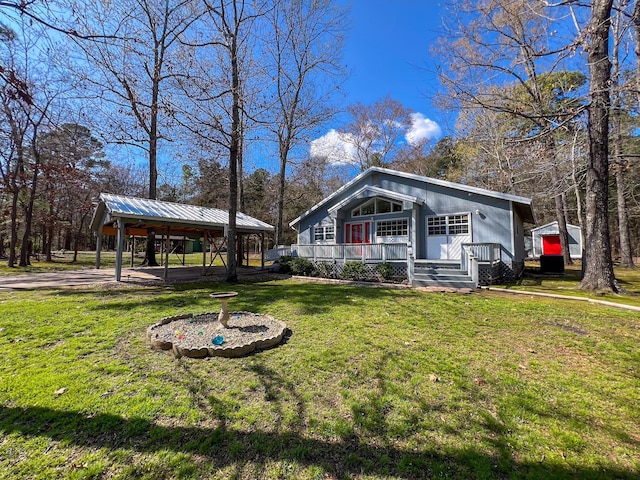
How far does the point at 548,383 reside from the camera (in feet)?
10.5

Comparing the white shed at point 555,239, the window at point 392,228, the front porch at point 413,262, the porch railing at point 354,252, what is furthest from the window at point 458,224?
the white shed at point 555,239

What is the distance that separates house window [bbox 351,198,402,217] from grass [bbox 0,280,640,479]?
9511mm

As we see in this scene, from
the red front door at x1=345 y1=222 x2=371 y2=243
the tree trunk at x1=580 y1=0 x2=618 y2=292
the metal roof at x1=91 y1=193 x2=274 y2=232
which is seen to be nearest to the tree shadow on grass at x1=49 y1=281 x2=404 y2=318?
the metal roof at x1=91 y1=193 x2=274 y2=232

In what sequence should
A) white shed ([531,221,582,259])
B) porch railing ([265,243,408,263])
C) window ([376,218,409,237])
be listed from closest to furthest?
porch railing ([265,243,408,263])
window ([376,218,409,237])
white shed ([531,221,582,259])

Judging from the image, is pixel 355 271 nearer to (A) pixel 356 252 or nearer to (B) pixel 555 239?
(A) pixel 356 252

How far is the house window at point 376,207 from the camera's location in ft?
46.7

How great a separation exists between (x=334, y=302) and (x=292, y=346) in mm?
3109

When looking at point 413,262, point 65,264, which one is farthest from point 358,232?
point 65,264

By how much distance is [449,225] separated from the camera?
41.9ft

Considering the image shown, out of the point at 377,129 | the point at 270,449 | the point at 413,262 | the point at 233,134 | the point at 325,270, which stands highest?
the point at 377,129

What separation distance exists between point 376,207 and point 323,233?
3.51 meters

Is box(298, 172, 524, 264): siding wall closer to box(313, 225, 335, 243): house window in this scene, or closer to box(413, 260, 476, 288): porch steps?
box(313, 225, 335, 243): house window

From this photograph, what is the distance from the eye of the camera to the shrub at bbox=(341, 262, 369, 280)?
38.5 feet

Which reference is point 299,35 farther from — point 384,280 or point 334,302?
point 334,302
